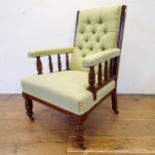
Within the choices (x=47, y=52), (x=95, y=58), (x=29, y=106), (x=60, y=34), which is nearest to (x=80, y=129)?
(x=95, y=58)

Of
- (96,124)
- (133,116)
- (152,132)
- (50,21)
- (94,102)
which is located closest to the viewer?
(94,102)

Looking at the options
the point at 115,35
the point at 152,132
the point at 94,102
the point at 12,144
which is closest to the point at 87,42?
the point at 115,35

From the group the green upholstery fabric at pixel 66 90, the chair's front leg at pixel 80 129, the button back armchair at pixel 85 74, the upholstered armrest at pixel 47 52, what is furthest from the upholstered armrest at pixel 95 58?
the upholstered armrest at pixel 47 52

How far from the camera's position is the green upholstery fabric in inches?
45.7

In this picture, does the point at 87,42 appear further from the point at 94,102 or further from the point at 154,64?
the point at 154,64

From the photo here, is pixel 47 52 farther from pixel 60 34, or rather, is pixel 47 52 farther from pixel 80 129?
pixel 80 129

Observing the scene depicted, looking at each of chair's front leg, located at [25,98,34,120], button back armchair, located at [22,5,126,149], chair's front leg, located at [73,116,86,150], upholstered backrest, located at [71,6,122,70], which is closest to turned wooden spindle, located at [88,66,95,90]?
button back armchair, located at [22,5,126,149]

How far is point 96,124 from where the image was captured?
1.57m

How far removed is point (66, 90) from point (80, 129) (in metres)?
0.26

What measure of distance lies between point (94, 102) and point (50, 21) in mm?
1066

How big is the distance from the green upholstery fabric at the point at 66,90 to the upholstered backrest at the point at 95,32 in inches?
9.1

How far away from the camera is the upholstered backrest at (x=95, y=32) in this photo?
1.53 m

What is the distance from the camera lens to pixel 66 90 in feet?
3.99

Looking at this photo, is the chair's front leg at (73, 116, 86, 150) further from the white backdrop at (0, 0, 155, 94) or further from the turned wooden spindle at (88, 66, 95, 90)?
the white backdrop at (0, 0, 155, 94)
